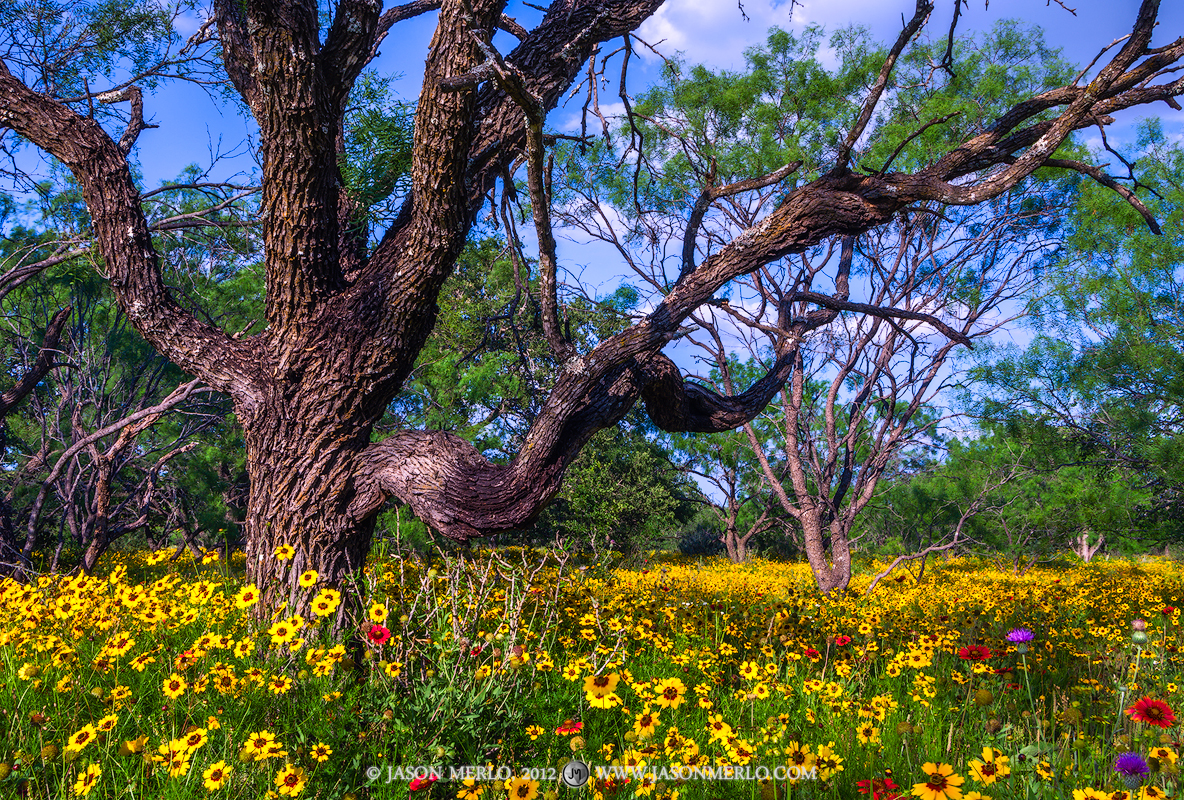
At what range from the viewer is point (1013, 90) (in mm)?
10477

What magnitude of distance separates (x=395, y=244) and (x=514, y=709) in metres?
3.02

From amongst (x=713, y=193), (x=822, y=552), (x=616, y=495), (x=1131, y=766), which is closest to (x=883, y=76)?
(x=713, y=193)

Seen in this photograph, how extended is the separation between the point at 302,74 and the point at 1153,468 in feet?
41.9

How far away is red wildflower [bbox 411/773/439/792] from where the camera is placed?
1924mm

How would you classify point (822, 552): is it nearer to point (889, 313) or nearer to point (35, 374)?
point (889, 313)

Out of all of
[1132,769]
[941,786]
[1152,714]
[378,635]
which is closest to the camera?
[941,786]

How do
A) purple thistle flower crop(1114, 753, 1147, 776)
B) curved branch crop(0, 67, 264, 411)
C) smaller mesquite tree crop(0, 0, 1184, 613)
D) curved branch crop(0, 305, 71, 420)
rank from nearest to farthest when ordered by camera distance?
1. purple thistle flower crop(1114, 753, 1147, 776)
2. smaller mesquite tree crop(0, 0, 1184, 613)
3. curved branch crop(0, 67, 264, 411)
4. curved branch crop(0, 305, 71, 420)

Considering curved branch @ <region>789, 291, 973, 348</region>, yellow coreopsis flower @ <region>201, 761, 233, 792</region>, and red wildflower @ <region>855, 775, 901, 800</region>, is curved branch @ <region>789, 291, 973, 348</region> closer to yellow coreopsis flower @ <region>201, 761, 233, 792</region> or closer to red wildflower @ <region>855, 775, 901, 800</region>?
red wildflower @ <region>855, 775, 901, 800</region>

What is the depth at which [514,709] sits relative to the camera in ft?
8.28

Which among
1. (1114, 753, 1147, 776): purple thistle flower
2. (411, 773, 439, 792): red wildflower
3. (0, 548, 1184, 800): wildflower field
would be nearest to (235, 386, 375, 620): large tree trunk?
(0, 548, 1184, 800): wildflower field

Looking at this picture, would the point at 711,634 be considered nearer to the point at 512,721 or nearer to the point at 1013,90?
the point at 512,721

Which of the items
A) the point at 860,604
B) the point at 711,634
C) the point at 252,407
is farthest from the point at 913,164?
the point at 252,407

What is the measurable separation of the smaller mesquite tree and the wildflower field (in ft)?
2.08

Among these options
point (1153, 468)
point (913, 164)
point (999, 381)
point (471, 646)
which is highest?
point (913, 164)
